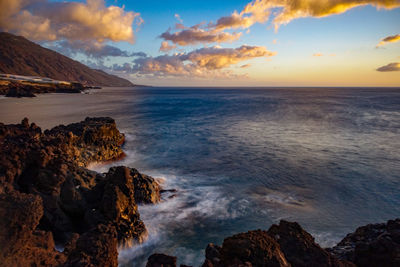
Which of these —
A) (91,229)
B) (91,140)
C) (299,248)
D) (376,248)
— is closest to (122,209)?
(91,229)

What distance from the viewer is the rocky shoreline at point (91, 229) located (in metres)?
4.09

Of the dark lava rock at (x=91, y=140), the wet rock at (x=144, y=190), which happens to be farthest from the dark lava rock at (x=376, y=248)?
the dark lava rock at (x=91, y=140)

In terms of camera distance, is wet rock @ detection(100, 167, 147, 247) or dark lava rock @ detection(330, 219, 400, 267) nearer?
dark lava rock @ detection(330, 219, 400, 267)

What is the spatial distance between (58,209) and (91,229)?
3018mm

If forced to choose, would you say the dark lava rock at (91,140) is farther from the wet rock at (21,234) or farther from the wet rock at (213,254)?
the wet rock at (213,254)

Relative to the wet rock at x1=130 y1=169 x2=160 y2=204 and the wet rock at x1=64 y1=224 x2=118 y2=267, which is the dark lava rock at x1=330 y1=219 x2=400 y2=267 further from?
the wet rock at x1=130 y1=169 x2=160 y2=204

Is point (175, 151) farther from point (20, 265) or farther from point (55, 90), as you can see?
point (55, 90)

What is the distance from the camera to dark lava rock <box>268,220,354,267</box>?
4.49 meters

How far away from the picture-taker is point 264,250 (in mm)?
4105

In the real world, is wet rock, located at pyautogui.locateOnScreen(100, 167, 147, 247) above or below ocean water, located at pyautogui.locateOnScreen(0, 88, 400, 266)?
above

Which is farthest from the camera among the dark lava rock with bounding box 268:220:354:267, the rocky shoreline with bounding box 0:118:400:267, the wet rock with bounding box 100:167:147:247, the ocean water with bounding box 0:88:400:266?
the ocean water with bounding box 0:88:400:266

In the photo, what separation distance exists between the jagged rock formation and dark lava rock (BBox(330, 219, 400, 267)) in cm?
509

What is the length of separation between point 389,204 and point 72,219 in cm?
1273

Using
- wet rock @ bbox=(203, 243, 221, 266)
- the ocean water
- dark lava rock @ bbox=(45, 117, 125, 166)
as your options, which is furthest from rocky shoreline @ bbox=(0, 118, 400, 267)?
dark lava rock @ bbox=(45, 117, 125, 166)
